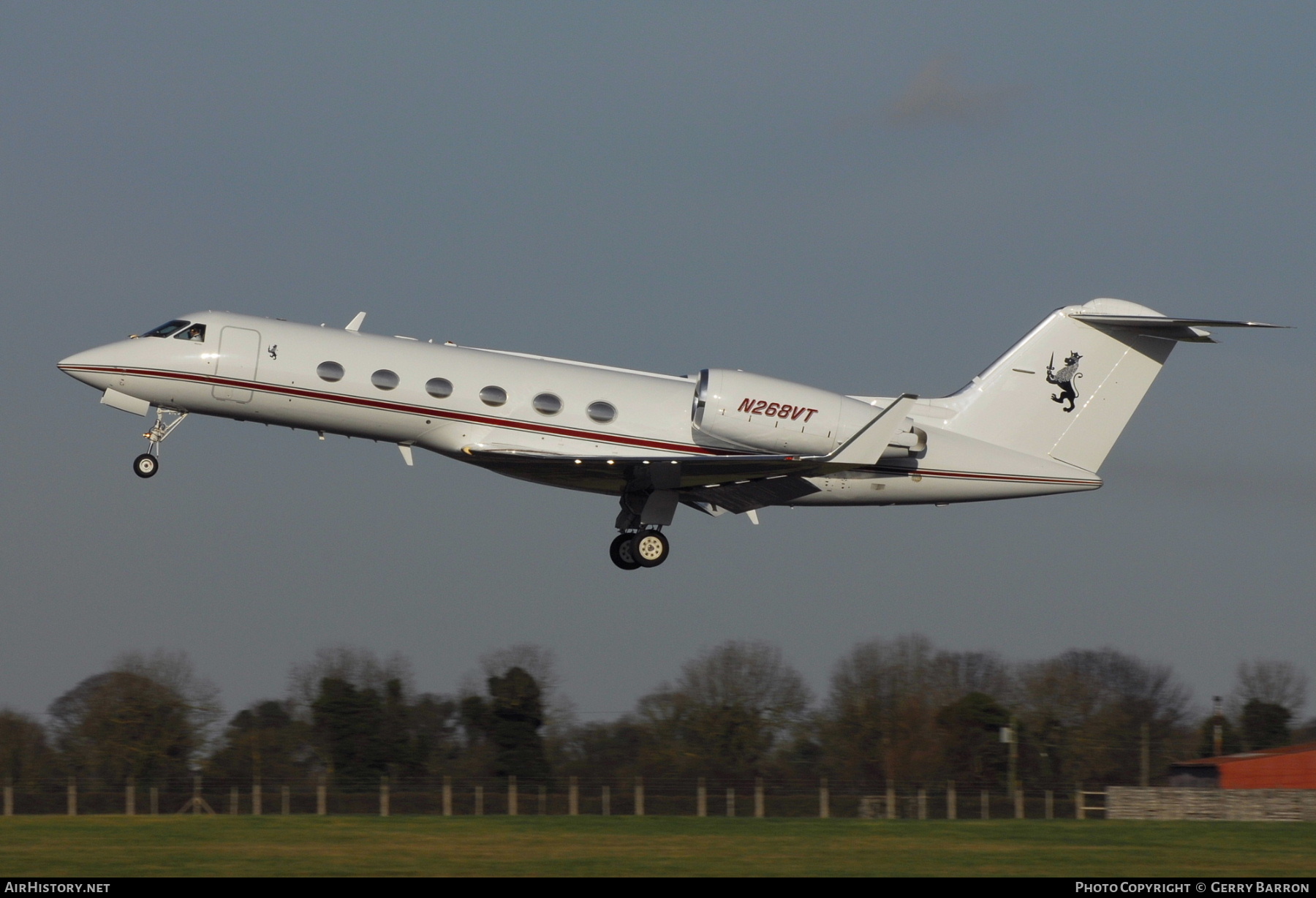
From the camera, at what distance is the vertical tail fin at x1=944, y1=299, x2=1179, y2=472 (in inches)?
942

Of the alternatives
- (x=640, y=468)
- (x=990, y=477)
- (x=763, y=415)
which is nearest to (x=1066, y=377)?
(x=990, y=477)

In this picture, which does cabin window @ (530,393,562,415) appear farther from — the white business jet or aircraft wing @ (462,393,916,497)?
aircraft wing @ (462,393,916,497)

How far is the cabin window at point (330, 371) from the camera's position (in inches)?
834

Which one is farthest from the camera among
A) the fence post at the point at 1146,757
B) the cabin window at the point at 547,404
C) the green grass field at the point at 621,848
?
the fence post at the point at 1146,757

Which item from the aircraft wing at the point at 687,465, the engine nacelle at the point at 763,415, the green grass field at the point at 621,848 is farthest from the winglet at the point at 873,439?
the green grass field at the point at 621,848

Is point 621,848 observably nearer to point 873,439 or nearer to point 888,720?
point 873,439

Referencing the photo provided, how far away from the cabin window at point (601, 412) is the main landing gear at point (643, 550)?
2.12m

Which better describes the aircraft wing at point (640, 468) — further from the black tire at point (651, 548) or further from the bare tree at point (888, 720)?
the bare tree at point (888, 720)

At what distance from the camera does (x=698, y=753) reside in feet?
151

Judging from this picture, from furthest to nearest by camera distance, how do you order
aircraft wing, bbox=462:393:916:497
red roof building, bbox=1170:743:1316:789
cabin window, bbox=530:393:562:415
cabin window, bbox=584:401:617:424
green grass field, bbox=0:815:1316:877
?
1. red roof building, bbox=1170:743:1316:789
2. cabin window, bbox=584:401:617:424
3. cabin window, bbox=530:393:562:415
4. aircraft wing, bbox=462:393:916:497
5. green grass field, bbox=0:815:1316:877

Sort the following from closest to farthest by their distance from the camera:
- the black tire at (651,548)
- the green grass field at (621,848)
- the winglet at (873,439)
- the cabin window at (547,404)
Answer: the green grass field at (621,848) → the winglet at (873,439) → the cabin window at (547,404) → the black tire at (651,548)

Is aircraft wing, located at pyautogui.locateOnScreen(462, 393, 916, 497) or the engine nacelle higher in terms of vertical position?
the engine nacelle

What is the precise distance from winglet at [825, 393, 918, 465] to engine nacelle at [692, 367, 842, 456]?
Result: 804mm

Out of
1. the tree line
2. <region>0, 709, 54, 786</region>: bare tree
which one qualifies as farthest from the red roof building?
<region>0, 709, 54, 786</region>: bare tree
